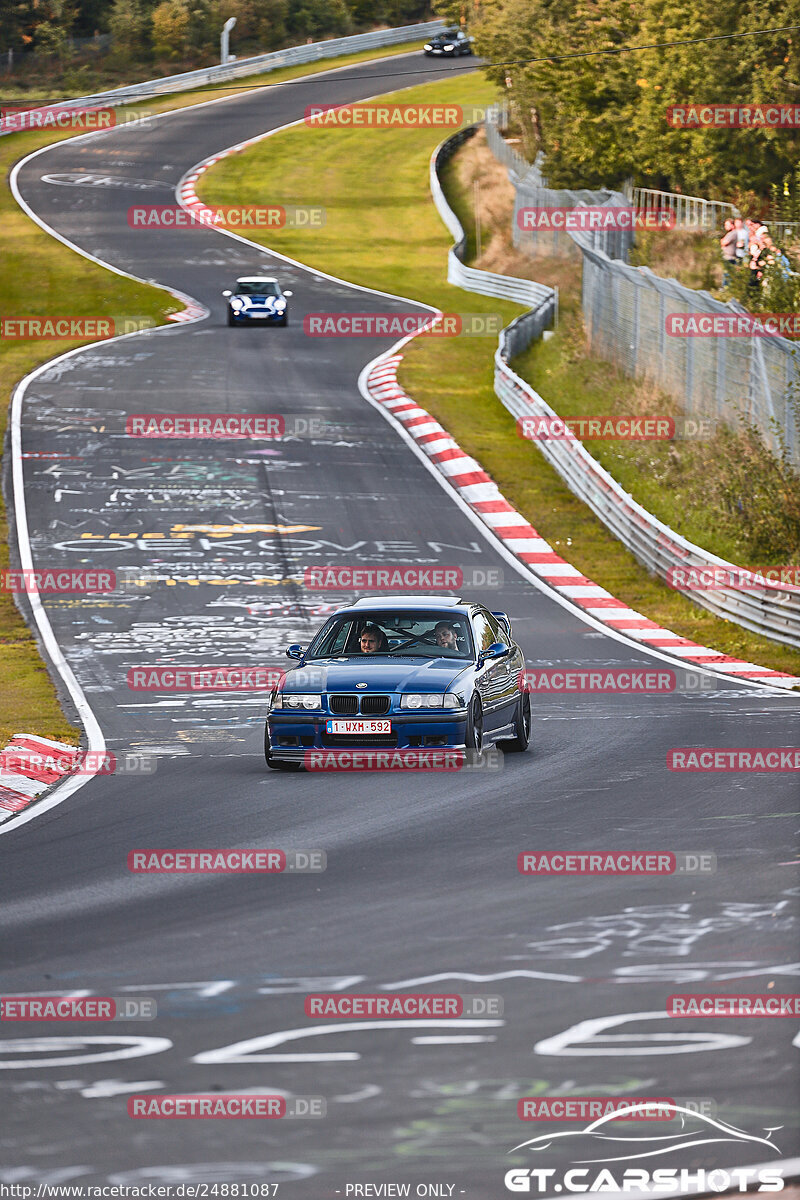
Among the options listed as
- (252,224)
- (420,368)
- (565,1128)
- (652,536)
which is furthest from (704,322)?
(252,224)

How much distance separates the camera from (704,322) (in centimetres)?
2673

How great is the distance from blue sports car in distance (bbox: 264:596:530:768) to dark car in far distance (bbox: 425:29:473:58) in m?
83.2

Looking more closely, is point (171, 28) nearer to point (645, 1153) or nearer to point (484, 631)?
point (484, 631)

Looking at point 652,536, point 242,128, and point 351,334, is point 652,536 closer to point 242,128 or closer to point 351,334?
point 351,334

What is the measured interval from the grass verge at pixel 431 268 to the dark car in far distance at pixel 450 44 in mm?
5058

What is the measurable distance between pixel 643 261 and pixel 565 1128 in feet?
124
